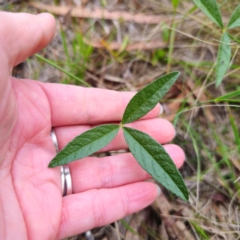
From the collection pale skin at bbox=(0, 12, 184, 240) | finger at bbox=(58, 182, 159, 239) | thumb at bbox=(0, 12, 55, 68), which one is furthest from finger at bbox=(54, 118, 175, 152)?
thumb at bbox=(0, 12, 55, 68)

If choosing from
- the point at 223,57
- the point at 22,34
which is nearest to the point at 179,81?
the point at 223,57

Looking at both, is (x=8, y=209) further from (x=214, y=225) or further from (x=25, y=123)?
(x=214, y=225)

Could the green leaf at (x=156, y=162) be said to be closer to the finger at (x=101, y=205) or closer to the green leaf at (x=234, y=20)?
the finger at (x=101, y=205)

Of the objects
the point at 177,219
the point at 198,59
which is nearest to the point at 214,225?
the point at 177,219

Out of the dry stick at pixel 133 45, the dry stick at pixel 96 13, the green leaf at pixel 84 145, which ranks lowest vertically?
the green leaf at pixel 84 145

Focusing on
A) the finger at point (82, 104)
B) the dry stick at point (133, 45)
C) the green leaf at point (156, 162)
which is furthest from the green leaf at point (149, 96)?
the dry stick at point (133, 45)

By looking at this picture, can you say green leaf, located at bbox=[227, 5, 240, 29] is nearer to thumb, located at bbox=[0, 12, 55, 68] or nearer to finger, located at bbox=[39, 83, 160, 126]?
finger, located at bbox=[39, 83, 160, 126]

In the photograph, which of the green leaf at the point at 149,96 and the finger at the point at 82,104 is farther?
the finger at the point at 82,104
